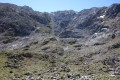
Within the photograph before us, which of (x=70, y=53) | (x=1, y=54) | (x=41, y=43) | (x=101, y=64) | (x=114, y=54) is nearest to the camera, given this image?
(x=101, y=64)

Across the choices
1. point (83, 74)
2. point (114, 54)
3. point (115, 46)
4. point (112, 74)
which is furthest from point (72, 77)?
point (115, 46)

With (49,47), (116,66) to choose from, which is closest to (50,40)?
(49,47)

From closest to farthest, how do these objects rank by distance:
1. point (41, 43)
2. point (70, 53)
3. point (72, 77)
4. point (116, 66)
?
point (72, 77) → point (116, 66) → point (70, 53) → point (41, 43)

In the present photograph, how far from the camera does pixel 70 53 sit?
506 feet

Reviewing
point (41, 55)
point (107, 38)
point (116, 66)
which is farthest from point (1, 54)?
point (107, 38)

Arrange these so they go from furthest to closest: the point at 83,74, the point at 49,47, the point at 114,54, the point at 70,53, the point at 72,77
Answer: the point at 49,47 < the point at 70,53 < the point at 114,54 < the point at 83,74 < the point at 72,77

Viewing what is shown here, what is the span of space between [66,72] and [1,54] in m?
48.8

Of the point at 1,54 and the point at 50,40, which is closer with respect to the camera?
the point at 1,54

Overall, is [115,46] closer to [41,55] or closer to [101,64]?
[101,64]

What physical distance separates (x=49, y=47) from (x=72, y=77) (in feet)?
252

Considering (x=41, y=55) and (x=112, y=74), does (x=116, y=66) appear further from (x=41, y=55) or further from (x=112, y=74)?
(x=41, y=55)

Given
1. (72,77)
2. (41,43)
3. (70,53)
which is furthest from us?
(41,43)

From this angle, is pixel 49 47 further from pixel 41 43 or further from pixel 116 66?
pixel 116 66

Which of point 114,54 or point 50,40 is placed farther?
point 50,40
